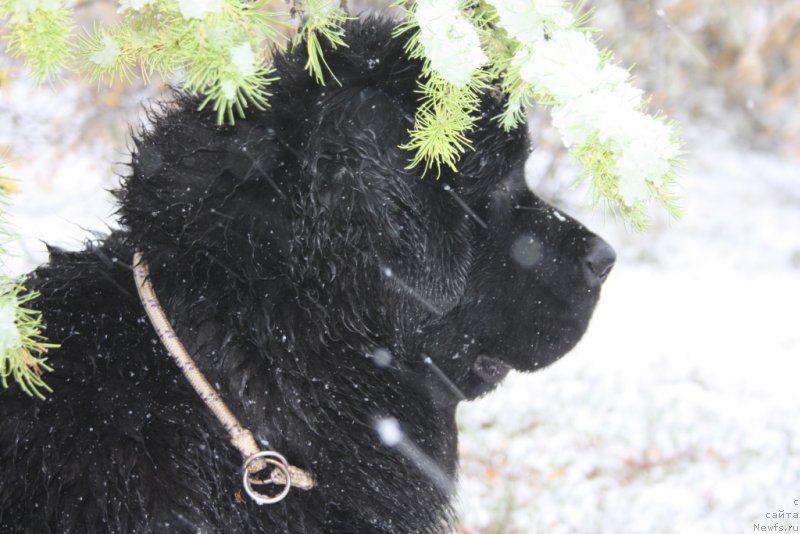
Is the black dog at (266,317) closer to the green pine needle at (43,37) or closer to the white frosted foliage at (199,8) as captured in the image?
the green pine needle at (43,37)

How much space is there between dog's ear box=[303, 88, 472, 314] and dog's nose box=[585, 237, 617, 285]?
47cm

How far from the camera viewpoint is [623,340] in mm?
7363

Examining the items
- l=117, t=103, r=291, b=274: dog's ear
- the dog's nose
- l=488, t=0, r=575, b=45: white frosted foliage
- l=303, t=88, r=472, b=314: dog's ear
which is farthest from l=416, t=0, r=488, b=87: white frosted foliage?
the dog's nose

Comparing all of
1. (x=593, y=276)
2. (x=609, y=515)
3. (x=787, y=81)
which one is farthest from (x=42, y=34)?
(x=787, y=81)

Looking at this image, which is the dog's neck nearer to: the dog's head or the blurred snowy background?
the dog's head

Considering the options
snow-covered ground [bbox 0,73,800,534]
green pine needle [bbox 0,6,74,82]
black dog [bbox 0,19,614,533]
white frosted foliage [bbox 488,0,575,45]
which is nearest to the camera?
green pine needle [bbox 0,6,74,82]

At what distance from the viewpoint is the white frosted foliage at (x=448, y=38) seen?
146 cm

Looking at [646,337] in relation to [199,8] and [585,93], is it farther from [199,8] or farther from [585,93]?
[199,8]

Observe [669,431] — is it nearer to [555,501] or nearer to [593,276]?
[555,501]

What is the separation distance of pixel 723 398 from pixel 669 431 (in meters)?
0.94

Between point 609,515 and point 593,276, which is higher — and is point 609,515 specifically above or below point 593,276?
below

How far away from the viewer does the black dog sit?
1.62 metres

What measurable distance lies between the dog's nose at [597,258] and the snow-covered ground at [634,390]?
2.10 feet

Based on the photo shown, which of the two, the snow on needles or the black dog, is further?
the black dog
